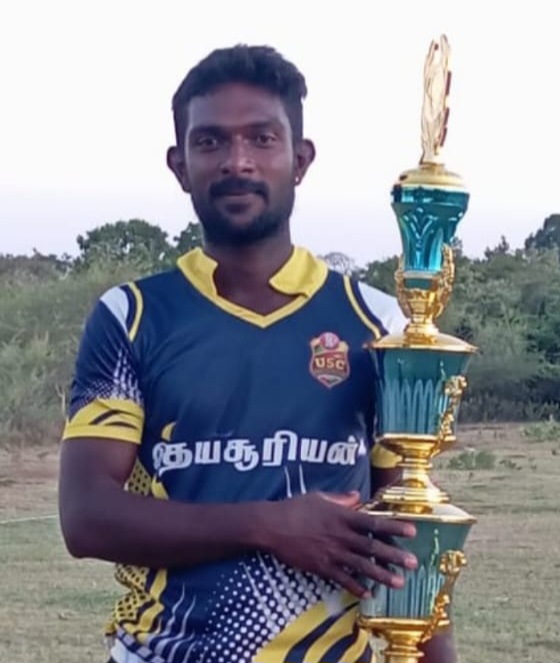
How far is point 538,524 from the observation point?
1298cm

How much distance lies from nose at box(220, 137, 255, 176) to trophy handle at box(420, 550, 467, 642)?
0.58m

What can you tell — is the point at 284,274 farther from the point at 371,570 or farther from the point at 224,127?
the point at 371,570

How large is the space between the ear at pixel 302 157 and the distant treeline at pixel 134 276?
17.1 m

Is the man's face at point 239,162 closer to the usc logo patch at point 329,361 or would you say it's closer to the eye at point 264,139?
the eye at point 264,139

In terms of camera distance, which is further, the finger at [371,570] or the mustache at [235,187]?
the mustache at [235,187]

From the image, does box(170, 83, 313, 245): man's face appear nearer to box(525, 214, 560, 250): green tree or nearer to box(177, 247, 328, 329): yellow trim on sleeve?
box(177, 247, 328, 329): yellow trim on sleeve

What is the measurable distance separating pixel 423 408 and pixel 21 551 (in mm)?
9444

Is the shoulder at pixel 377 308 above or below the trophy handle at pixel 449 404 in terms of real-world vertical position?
above

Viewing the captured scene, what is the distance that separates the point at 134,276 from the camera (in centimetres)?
2161

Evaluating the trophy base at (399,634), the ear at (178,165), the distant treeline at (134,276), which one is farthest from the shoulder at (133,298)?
the distant treeline at (134,276)

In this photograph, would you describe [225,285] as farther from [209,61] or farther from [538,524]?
[538,524]

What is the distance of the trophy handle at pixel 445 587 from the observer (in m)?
2.26

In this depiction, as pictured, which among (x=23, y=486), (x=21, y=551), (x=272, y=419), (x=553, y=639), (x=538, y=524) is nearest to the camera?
(x=272, y=419)

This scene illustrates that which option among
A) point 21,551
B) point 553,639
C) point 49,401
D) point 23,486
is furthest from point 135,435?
point 49,401
